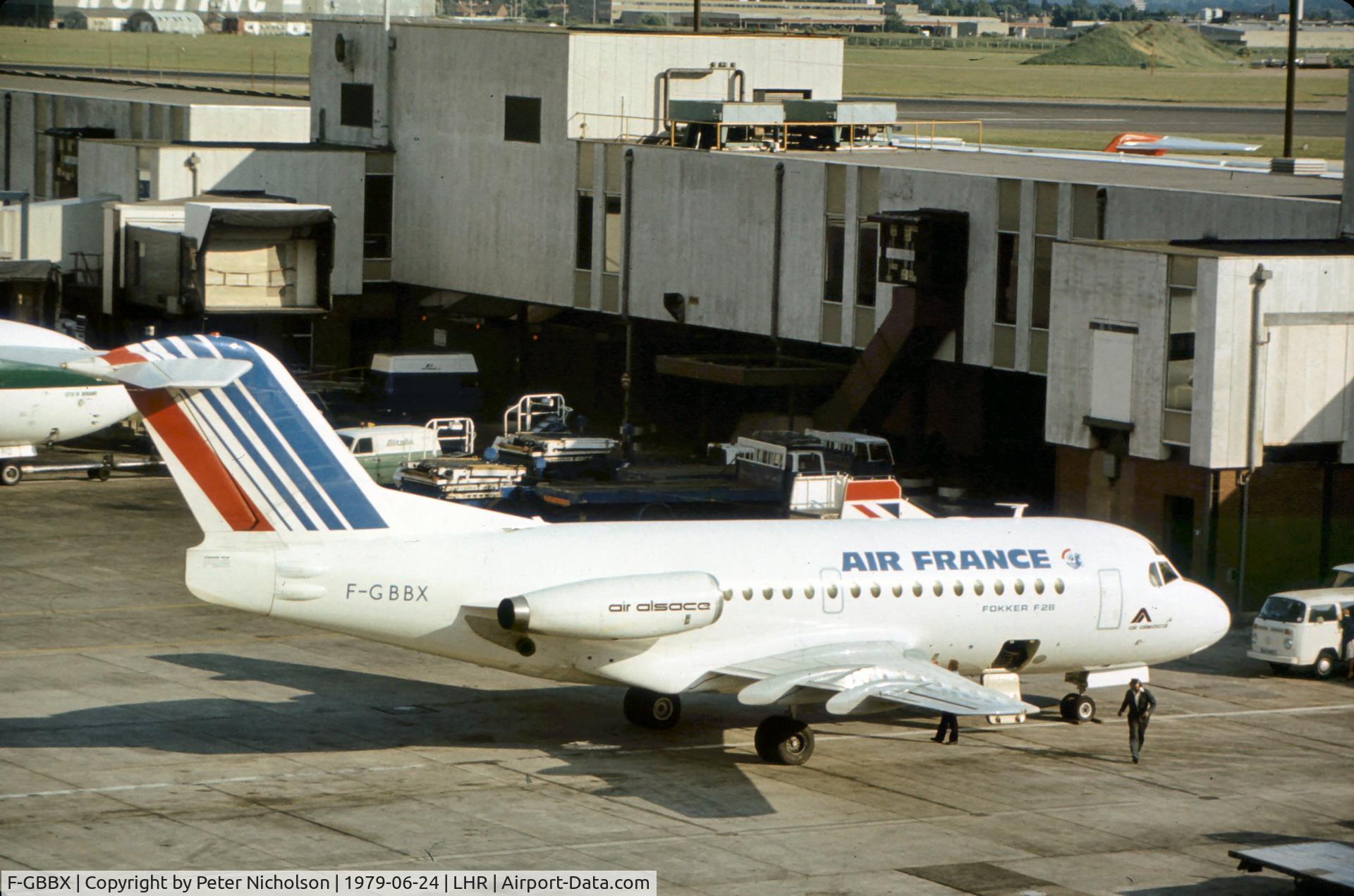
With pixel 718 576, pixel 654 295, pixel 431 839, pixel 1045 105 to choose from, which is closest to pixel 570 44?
pixel 654 295

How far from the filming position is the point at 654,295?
2579 inches

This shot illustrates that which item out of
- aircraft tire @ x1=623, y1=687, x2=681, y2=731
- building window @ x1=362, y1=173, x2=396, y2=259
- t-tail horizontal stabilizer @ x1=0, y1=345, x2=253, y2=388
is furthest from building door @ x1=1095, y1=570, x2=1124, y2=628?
building window @ x1=362, y1=173, x2=396, y2=259

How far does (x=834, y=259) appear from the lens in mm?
60062

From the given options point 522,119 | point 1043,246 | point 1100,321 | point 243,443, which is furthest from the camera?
point 522,119

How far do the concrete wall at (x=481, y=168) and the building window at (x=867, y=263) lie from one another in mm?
12685

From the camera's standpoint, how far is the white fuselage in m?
30.7

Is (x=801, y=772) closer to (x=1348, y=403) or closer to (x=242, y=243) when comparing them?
(x=1348, y=403)

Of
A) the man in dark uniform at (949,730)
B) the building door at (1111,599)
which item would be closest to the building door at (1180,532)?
the building door at (1111,599)

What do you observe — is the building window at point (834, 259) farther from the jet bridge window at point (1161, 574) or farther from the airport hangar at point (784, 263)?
the jet bridge window at point (1161, 574)

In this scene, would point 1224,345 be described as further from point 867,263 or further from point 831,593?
point 831,593

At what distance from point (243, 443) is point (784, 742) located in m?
9.67

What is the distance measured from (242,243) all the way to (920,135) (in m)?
50.7

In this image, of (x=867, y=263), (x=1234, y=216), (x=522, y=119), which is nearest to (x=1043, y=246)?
(x=1234, y=216)

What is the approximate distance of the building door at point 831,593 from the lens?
108 ft
